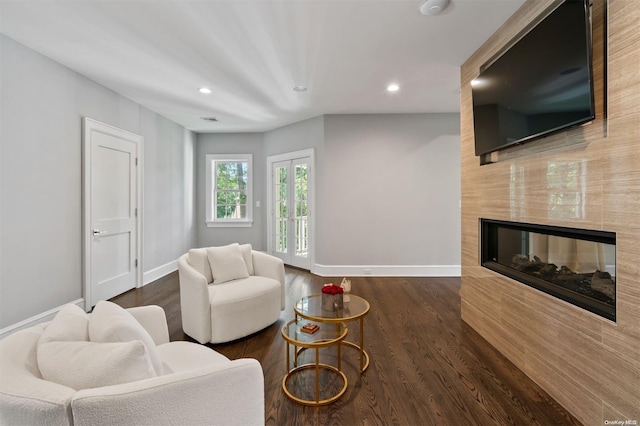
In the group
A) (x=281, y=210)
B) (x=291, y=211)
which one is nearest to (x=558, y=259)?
(x=291, y=211)

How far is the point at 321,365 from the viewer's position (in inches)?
82.7

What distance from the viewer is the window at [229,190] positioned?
587 cm

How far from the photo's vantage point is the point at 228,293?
2520 mm

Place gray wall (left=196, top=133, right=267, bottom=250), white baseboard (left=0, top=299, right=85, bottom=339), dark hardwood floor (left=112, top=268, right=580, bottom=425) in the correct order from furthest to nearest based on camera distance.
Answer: gray wall (left=196, top=133, right=267, bottom=250)
white baseboard (left=0, top=299, right=85, bottom=339)
dark hardwood floor (left=112, top=268, right=580, bottom=425)

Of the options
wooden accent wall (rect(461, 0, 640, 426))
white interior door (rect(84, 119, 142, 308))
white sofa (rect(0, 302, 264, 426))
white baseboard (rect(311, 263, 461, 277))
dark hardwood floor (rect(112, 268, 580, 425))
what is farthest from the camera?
white baseboard (rect(311, 263, 461, 277))

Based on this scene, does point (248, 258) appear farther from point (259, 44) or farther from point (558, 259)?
point (558, 259)

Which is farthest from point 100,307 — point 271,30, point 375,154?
point 375,154

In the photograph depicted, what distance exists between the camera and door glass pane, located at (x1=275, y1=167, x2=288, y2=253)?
549 cm

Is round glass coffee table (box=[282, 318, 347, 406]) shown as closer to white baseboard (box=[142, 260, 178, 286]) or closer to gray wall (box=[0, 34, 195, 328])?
gray wall (box=[0, 34, 195, 328])

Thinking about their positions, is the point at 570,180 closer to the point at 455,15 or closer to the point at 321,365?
the point at 455,15

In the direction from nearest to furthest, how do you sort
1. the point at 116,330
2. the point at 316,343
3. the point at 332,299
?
1. the point at 116,330
2. the point at 316,343
3. the point at 332,299

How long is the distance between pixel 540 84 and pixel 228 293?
2.74m

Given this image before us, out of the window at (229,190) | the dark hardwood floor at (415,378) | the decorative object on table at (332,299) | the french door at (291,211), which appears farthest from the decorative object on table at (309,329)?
the window at (229,190)

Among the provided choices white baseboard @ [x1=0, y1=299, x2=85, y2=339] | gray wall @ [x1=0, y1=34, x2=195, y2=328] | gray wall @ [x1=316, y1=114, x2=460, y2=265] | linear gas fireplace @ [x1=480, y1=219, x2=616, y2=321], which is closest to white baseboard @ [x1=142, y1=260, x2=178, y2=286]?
gray wall @ [x1=0, y1=34, x2=195, y2=328]
